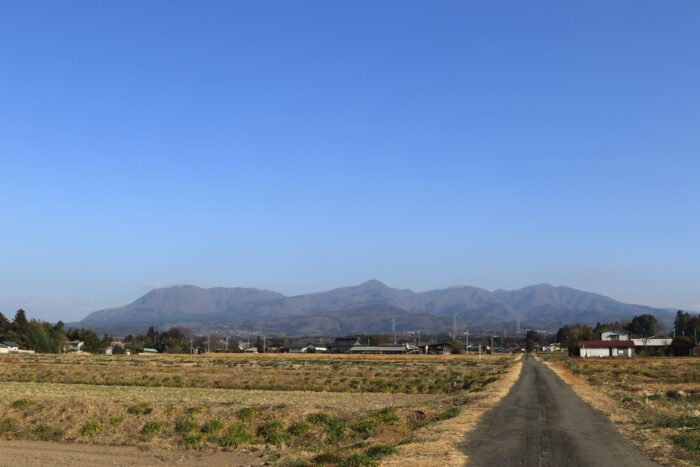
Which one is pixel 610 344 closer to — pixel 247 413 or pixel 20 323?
pixel 247 413

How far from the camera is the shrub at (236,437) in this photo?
24125 millimetres

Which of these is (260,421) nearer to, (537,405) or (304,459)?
(304,459)

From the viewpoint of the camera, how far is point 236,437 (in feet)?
80.8

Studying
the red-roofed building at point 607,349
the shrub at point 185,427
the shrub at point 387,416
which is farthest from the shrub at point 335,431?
the red-roofed building at point 607,349

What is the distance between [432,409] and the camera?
31781 mm

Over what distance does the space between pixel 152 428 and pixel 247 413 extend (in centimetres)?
448

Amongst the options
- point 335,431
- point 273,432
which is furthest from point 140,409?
point 335,431

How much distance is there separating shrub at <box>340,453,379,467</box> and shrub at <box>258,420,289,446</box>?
6516 mm

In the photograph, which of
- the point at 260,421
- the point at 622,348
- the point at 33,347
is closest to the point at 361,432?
the point at 260,421

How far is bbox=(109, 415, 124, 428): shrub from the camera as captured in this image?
27.0m

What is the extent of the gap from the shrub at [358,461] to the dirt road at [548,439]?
327 cm

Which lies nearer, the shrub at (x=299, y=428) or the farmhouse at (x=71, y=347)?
the shrub at (x=299, y=428)

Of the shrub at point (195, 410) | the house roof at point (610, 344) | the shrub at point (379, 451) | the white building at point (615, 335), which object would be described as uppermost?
the shrub at point (379, 451)

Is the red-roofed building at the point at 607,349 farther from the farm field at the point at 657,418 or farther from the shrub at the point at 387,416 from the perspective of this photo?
the shrub at the point at 387,416
